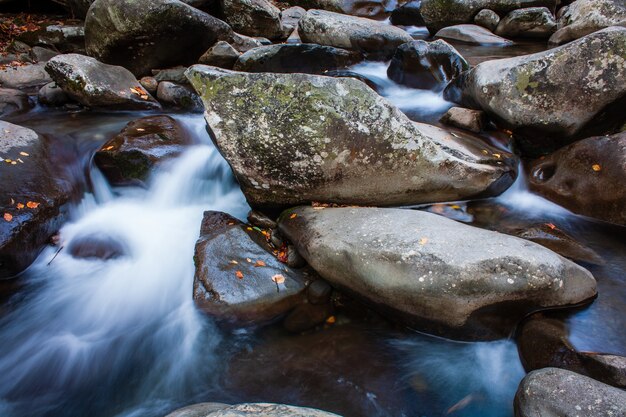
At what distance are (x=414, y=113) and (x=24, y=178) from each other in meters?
5.73

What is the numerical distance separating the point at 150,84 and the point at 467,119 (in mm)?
5810

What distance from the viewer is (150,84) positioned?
7855mm

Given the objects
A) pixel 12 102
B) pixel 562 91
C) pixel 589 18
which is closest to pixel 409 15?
pixel 589 18

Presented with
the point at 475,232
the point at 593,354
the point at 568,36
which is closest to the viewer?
the point at 593,354

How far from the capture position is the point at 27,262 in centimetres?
428

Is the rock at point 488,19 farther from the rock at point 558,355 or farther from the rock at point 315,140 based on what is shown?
the rock at point 558,355

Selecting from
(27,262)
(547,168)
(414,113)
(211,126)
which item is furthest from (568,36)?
(27,262)

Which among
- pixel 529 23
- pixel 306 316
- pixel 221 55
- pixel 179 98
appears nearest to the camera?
pixel 306 316

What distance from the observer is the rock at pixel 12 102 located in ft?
23.0

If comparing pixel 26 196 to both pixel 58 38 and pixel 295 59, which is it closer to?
pixel 295 59

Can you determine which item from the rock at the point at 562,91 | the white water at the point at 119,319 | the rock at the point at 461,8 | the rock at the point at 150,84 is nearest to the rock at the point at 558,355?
the white water at the point at 119,319

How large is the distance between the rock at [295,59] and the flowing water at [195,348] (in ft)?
15.6

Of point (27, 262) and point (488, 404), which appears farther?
point (27, 262)

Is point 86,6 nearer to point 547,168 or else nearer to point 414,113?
point 414,113
